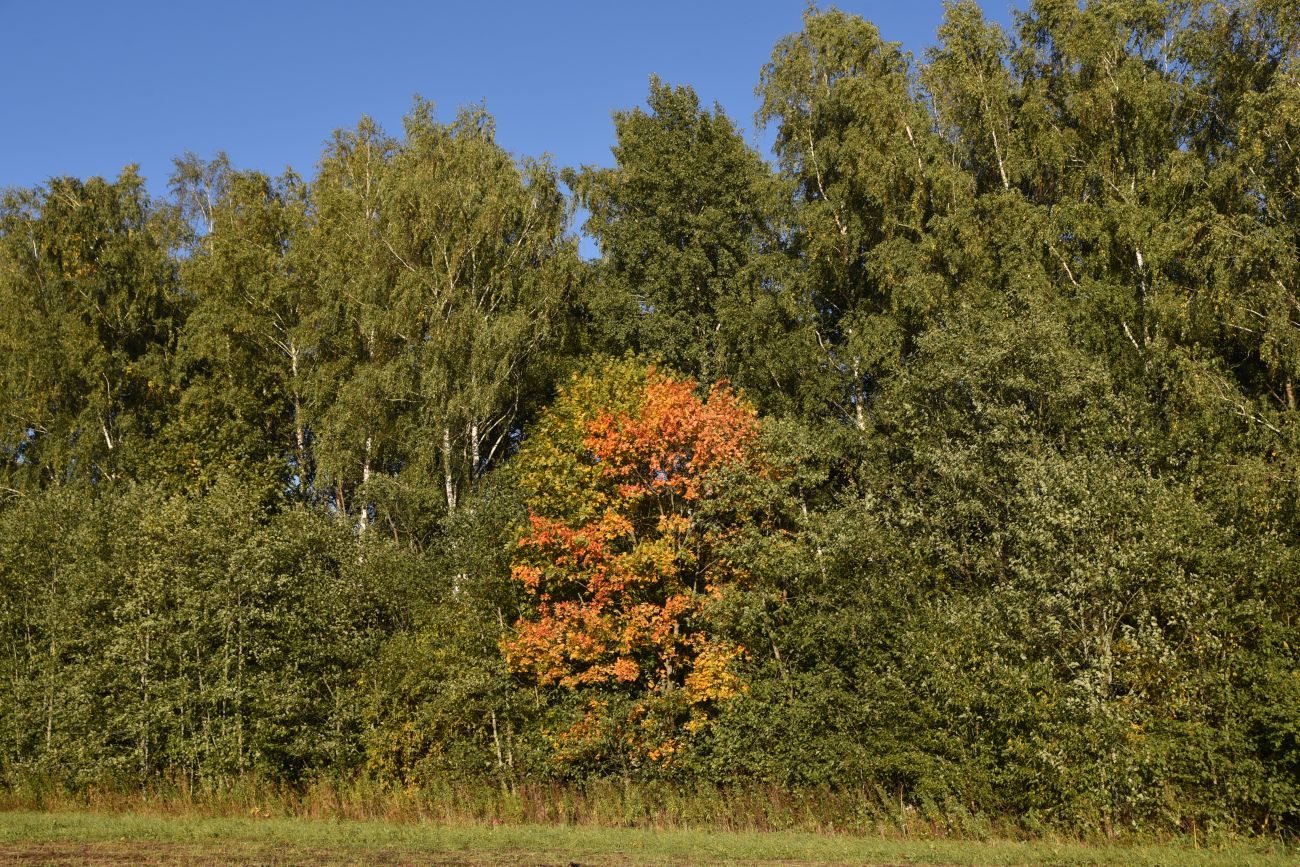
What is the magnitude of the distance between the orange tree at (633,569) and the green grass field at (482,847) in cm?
407

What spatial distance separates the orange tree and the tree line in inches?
5.1

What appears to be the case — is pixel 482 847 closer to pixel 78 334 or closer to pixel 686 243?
pixel 686 243

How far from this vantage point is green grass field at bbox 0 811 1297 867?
15.5m

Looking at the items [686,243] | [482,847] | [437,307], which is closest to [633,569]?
[482,847]

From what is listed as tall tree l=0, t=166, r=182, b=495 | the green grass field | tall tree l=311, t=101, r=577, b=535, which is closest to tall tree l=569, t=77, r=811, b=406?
tall tree l=311, t=101, r=577, b=535

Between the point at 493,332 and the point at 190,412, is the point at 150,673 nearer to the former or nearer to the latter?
the point at 493,332

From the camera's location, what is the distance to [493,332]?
1240 inches

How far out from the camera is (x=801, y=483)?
89.1 feet

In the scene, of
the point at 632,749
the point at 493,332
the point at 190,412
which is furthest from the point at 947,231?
the point at 190,412

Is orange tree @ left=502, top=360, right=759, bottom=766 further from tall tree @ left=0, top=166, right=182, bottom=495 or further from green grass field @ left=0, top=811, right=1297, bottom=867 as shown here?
tall tree @ left=0, top=166, right=182, bottom=495

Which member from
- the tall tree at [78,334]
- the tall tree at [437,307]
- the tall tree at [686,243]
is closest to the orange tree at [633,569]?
the tall tree at [437,307]

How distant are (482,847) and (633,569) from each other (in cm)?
849

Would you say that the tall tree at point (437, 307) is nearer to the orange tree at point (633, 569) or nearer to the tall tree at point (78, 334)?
the orange tree at point (633, 569)

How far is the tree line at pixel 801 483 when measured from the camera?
19828 mm
